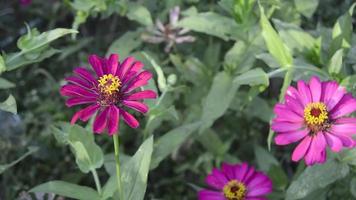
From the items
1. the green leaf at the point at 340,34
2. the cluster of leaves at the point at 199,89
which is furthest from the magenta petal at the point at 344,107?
the green leaf at the point at 340,34

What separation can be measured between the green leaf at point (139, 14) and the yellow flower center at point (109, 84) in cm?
52

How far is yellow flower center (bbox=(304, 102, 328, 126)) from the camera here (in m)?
1.12

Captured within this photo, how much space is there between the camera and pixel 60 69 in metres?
2.19

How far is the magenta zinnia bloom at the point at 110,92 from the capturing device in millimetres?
1023

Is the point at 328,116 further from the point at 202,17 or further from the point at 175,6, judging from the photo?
the point at 175,6

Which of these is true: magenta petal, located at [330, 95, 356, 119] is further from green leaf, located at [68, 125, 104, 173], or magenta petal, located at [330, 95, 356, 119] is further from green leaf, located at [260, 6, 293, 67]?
green leaf, located at [68, 125, 104, 173]

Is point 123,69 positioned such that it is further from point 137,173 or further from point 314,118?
point 314,118

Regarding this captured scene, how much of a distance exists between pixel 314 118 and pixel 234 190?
33 cm

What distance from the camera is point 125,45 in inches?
66.9

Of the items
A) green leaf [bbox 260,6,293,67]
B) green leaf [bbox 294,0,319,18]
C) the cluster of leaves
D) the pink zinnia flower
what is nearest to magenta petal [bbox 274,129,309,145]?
the pink zinnia flower

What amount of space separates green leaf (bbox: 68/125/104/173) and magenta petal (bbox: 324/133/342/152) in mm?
435

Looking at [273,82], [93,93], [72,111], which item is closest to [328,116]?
[93,93]

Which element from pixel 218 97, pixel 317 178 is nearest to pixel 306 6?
pixel 218 97

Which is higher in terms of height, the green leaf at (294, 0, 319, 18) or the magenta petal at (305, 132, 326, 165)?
the green leaf at (294, 0, 319, 18)
